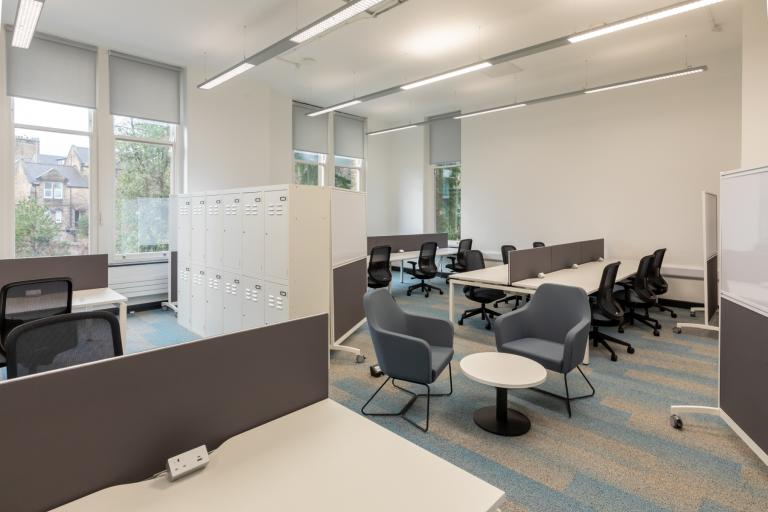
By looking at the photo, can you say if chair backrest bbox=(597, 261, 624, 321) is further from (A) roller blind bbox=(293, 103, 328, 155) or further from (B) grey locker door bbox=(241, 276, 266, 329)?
(A) roller blind bbox=(293, 103, 328, 155)

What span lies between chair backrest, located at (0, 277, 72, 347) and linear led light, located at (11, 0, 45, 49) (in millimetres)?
2324

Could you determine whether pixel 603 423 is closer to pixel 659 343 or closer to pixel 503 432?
pixel 503 432

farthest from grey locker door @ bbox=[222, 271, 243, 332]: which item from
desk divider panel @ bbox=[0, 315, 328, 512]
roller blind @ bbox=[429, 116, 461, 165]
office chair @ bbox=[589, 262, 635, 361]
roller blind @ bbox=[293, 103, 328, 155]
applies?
roller blind @ bbox=[429, 116, 461, 165]

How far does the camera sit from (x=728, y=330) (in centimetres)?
253

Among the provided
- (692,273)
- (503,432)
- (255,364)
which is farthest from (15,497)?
(692,273)

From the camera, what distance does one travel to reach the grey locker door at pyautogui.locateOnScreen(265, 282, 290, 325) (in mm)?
3805

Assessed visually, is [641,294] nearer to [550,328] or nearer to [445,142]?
[550,328]

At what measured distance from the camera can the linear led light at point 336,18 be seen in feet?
11.8

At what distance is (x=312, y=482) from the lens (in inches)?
45.8

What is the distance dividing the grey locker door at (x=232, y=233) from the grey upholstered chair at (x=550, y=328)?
9.06 feet

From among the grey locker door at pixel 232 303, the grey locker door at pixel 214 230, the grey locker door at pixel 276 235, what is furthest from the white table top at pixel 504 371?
the grey locker door at pixel 214 230

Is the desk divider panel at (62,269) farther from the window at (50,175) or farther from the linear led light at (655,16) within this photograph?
the linear led light at (655,16)

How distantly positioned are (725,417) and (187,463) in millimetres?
3055

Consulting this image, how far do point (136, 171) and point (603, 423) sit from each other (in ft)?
22.3
